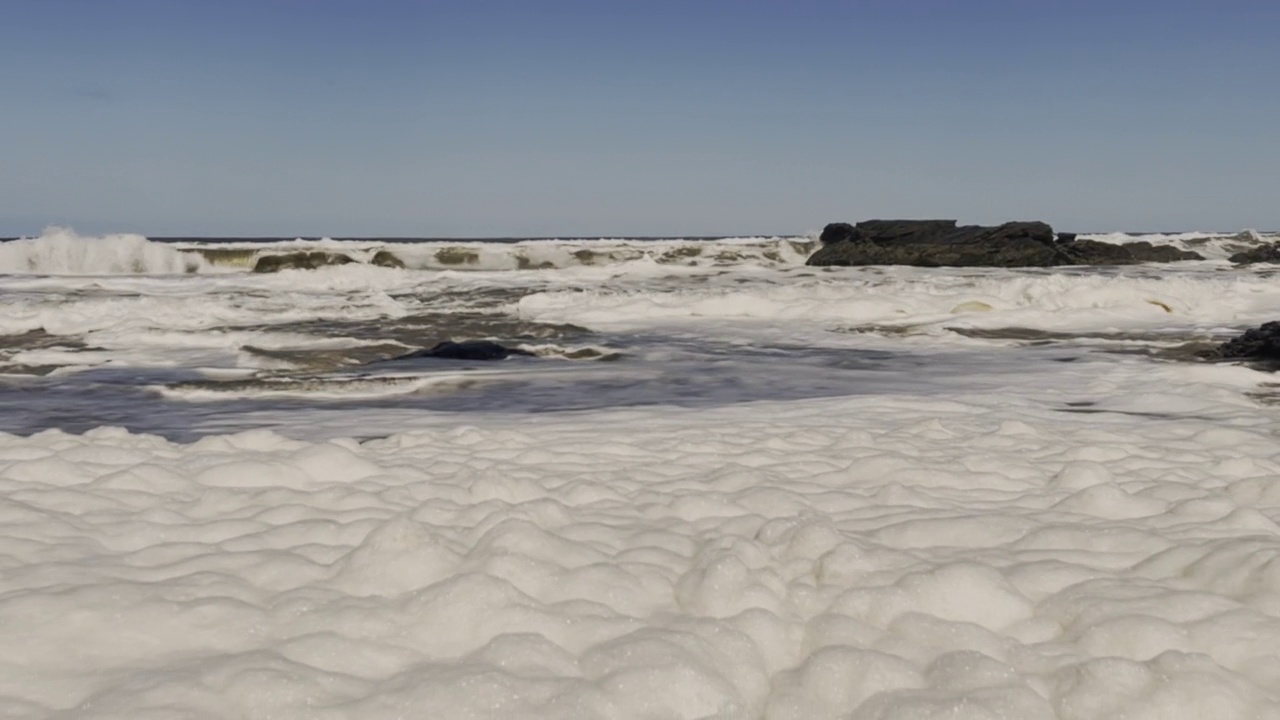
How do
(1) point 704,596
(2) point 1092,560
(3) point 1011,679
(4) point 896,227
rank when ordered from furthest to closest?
(4) point 896,227 < (2) point 1092,560 < (1) point 704,596 < (3) point 1011,679

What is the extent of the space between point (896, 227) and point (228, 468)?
3864 centimetres

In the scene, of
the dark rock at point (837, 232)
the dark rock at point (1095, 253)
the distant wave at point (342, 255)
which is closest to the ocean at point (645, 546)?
the distant wave at point (342, 255)

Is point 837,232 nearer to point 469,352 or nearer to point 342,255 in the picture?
point 342,255

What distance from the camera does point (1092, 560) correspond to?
4133 mm

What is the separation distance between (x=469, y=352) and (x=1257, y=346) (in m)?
7.98

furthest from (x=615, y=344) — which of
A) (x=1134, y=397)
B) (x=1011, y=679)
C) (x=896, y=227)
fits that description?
(x=896, y=227)

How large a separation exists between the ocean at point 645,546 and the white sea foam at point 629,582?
14 millimetres

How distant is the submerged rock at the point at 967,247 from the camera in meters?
35.2

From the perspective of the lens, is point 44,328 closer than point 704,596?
No

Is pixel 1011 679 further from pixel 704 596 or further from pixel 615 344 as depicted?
pixel 615 344

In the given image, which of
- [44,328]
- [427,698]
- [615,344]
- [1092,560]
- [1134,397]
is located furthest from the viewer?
[44,328]

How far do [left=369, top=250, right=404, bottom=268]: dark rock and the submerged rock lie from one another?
15.3 m

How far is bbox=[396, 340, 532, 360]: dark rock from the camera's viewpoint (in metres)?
12.0

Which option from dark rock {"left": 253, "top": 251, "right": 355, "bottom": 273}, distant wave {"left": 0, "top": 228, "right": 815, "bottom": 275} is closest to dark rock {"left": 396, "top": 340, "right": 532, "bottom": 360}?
distant wave {"left": 0, "top": 228, "right": 815, "bottom": 275}
